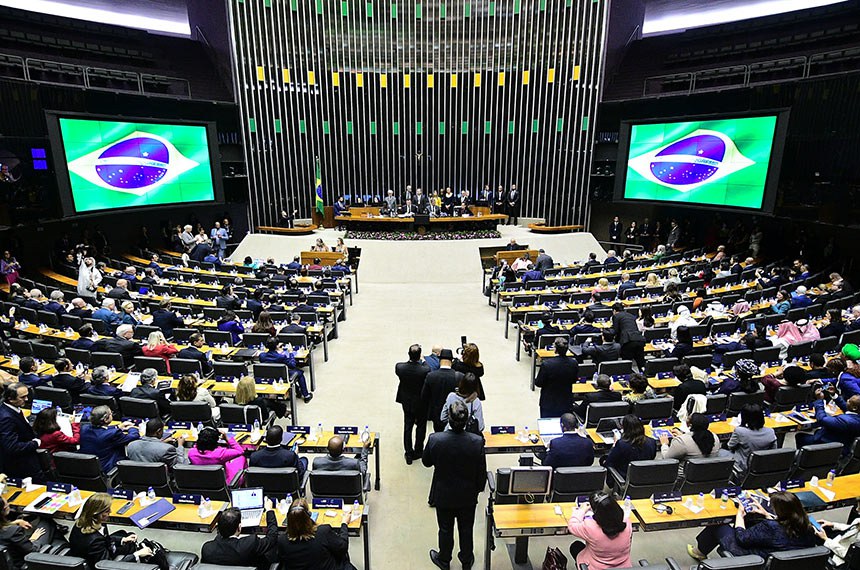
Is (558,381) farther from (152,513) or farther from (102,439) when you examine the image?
(102,439)

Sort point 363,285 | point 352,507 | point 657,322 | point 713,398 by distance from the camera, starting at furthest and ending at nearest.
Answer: point 363,285, point 657,322, point 713,398, point 352,507

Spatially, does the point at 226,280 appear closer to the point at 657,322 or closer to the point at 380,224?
the point at 380,224

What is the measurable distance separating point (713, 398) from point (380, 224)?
48.3 ft

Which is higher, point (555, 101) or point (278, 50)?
point (278, 50)

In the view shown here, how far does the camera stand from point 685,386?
6.53 m

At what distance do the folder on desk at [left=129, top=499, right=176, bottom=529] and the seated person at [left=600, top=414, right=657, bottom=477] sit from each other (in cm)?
415

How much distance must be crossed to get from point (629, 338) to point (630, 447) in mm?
3497

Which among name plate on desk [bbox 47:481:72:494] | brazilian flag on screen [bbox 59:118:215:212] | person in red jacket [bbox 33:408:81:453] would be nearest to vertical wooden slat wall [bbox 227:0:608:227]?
brazilian flag on screen [bbox 59:118:215:212]

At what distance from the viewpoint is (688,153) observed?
1650 cm

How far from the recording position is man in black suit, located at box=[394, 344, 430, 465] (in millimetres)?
6035

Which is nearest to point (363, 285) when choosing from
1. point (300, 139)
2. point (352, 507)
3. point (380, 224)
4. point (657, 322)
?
point (380, 224)

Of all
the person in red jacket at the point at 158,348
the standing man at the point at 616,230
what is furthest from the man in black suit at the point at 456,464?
the standing man at the point at 616,230

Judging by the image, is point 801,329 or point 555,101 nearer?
point 801,329

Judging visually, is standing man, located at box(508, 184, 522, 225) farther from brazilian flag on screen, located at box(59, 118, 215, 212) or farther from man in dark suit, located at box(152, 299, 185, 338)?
man in dark suit, located at box(152, 299, 185, 338)
